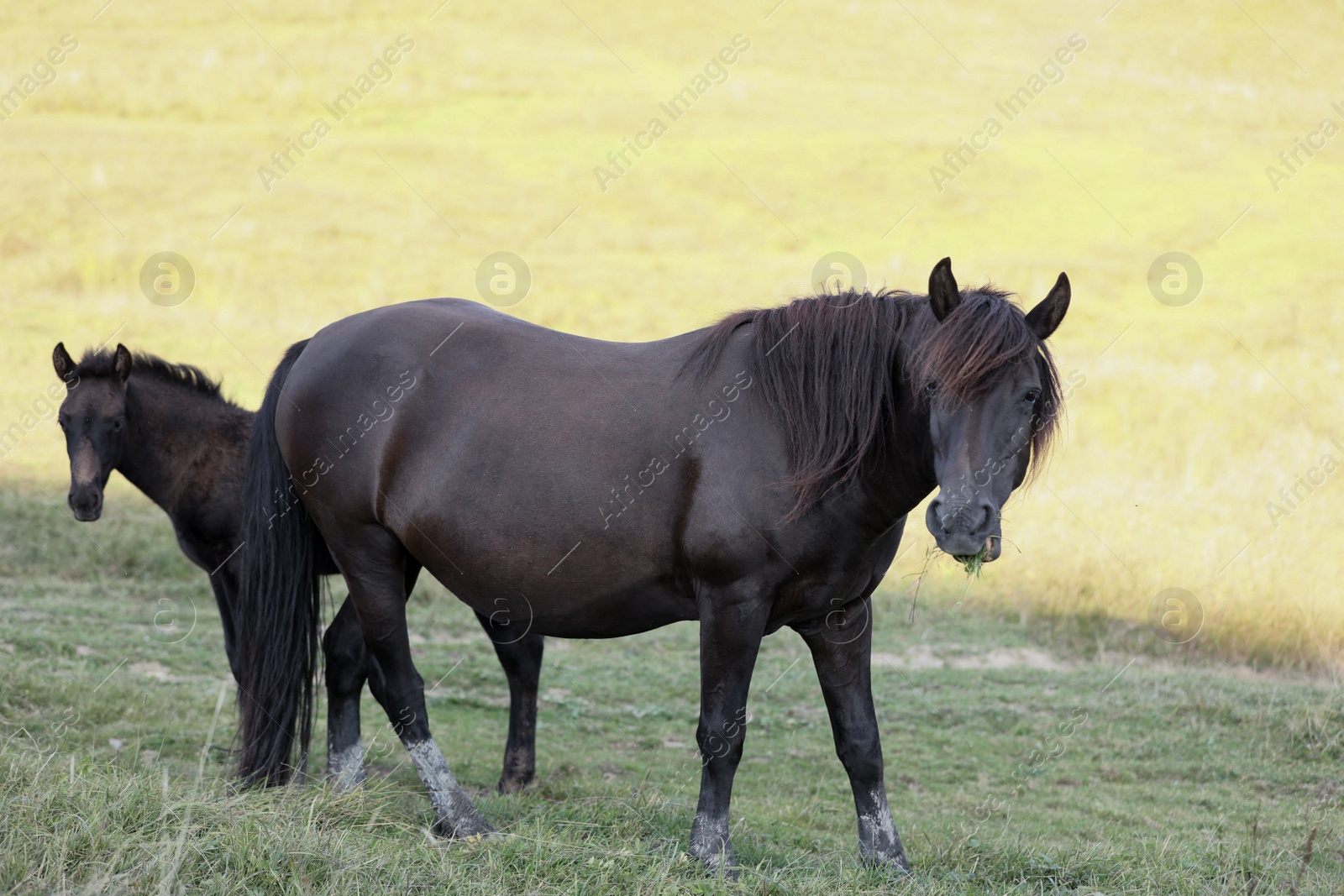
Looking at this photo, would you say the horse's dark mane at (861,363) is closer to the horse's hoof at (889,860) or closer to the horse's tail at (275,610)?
the horse's hoof at (889,860)

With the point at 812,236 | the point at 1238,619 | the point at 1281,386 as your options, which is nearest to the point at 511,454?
the point at 1238,619

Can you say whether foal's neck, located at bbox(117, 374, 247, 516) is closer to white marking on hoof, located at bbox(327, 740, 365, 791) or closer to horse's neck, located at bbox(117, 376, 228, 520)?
horse's neck, located at bbox(117, 376, 228, 520)

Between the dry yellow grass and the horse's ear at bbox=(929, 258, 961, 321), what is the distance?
20.2ft

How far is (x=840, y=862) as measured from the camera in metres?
4.70

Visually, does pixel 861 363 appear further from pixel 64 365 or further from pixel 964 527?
pixel 64 365

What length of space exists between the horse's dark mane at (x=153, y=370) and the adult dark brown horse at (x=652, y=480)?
2.28 metres

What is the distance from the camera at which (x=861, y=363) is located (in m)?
4.57

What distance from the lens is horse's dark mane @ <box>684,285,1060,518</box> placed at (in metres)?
4.11

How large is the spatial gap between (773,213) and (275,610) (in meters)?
25.6

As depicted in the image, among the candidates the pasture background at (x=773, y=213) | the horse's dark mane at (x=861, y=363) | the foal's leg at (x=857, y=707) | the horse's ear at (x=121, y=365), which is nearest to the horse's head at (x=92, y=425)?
the horse's ear at (x=121, y=365)

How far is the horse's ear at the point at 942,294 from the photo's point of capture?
13.8 feet

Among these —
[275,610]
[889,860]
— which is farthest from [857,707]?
[275,610]

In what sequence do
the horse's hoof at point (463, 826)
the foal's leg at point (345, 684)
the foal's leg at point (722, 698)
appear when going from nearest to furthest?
the foal's leg at point (722, 698)
the horse's hoof at point (463, 826)
the foal's leg at point (345, 684)

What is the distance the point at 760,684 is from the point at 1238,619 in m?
4.64
